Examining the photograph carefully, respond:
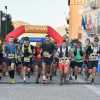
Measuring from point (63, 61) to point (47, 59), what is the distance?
0.58m

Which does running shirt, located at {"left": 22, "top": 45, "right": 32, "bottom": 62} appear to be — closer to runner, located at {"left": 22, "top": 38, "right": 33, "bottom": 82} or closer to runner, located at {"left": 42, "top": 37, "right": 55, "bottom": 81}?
runner, located at {"left": 22, "top": 38, "right": 33, "bottom": 82}

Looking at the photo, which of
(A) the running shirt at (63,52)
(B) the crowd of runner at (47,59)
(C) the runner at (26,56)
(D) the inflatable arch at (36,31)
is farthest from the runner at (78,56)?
(D) the inflatable arch at (36,31)

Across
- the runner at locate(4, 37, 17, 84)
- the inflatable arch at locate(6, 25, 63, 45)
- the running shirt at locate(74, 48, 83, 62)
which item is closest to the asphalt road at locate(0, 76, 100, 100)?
the runner at locate(4, 37, 17, 84)

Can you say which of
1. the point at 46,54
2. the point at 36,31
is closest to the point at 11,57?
the point at 46,54

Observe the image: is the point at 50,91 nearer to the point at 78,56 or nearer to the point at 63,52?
the point at 63,52

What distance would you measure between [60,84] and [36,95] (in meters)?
4.53

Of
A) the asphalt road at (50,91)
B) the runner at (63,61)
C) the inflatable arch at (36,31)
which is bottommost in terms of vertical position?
the asphalt road at (50,91)

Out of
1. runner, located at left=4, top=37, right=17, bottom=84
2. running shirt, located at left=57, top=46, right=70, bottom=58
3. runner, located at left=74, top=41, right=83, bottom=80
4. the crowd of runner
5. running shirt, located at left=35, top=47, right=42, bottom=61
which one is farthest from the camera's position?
runner, located at left=74, top=41, right=83, bottom=80

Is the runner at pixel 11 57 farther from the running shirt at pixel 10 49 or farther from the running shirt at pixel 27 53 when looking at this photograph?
the running shirt at pixel 27 53

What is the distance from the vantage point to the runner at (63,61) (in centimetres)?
2111

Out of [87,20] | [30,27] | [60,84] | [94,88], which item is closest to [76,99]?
[94,88]

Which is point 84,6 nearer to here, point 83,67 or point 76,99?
point 83,67

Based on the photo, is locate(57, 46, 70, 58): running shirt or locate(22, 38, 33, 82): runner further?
locate(57, 46, 70, 58): running shirt

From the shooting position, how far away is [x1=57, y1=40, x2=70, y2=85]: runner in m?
21.1
